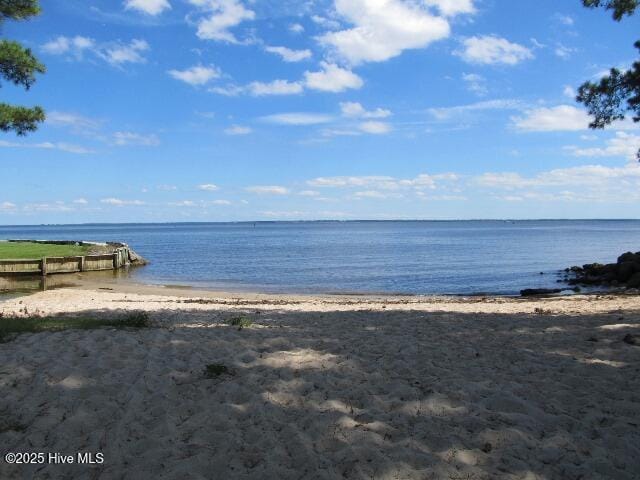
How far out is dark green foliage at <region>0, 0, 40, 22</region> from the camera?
14242mm

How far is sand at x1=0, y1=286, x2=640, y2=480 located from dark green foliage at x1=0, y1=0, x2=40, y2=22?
11.4 meters

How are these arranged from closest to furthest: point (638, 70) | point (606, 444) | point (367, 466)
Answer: point (367, 466) → point (606, 444) → point (638, 70)

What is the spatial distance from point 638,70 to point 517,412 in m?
11.5

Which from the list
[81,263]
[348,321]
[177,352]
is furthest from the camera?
[81,263]

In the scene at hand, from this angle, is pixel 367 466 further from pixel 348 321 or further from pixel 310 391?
pixel 348 321

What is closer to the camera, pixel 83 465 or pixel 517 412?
pixel 83 465

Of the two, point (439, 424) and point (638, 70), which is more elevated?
point (638, 70)

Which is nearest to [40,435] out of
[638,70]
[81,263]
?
[638,70]

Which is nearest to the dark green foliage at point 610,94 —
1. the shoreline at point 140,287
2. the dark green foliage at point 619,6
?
the dark green foliage at point 619,6

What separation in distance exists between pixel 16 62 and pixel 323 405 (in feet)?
48.9

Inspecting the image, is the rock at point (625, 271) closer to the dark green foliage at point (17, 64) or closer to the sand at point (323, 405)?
the sand at point (323, 405)

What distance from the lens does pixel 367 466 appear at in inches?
148

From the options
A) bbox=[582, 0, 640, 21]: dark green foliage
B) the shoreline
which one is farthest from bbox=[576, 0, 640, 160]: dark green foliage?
the shoreline

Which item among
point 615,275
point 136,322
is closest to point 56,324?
point 136,322
